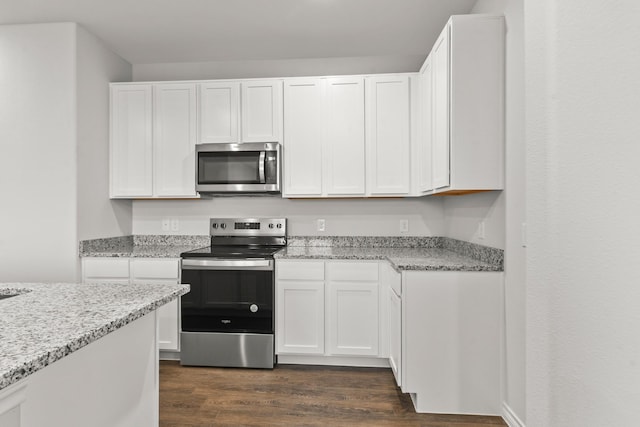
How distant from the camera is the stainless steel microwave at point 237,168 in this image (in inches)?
127

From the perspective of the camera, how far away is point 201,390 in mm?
2643

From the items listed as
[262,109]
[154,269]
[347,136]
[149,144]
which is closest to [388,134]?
[347,136]

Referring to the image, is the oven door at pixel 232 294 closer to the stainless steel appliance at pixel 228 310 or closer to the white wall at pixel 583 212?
the stainless steel appliance at pixel 228 310

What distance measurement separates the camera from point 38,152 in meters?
3.00

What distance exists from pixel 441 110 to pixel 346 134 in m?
0.97

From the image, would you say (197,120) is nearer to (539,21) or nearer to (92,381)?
(92,381)

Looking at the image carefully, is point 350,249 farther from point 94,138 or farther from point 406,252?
point 94,138

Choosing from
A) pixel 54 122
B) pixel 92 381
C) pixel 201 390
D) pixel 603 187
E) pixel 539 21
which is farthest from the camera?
pixel 54 122

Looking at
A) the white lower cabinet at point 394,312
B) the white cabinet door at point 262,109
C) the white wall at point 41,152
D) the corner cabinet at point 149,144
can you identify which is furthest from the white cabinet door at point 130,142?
the white lower cabinet at point 394,312

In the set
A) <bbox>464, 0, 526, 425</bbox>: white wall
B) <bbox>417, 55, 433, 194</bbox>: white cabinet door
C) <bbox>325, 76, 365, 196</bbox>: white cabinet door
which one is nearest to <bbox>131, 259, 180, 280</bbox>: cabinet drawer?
<bbox>325, 76, 365, 196</bbox>: white cabinet door

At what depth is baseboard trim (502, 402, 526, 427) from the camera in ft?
6.80

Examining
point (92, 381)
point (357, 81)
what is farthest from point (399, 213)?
point (92, 381)

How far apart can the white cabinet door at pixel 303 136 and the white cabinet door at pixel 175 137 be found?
845 millimetres

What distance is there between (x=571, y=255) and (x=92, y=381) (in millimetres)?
1315
